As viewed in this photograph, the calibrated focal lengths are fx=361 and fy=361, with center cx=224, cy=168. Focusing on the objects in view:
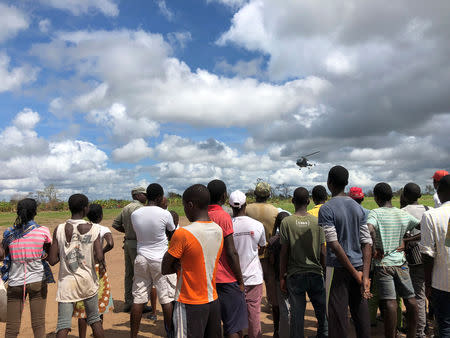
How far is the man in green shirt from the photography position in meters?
4.30

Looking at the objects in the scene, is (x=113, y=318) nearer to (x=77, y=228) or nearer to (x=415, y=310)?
(x=77, y=228)

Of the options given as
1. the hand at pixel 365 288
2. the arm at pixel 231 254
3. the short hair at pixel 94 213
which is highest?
the short hair at pixel 94 213

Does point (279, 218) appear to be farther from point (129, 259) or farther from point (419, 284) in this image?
point (129, 259)

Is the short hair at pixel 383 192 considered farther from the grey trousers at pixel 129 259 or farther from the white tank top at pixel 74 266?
the grey trousers at pixel 129 259

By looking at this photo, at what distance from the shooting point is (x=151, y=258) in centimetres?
491

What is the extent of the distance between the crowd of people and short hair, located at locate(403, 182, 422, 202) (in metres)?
0.02

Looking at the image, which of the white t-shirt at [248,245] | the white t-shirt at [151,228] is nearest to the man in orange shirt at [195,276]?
the white t-shirt at [248,245]

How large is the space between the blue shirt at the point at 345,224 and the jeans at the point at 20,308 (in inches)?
136

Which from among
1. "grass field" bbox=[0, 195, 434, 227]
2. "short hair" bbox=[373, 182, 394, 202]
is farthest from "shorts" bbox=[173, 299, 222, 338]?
"grass field" bbox=[0, 195, 434, 227]

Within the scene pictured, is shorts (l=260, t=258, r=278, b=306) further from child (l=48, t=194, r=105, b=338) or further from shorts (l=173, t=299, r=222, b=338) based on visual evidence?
child (l=48, t=194, r=105, b=338)

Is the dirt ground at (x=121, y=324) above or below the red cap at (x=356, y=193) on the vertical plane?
below

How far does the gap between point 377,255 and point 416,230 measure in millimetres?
1009

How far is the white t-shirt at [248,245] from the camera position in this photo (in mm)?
4461

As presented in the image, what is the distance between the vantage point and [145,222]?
4902 millimetres
